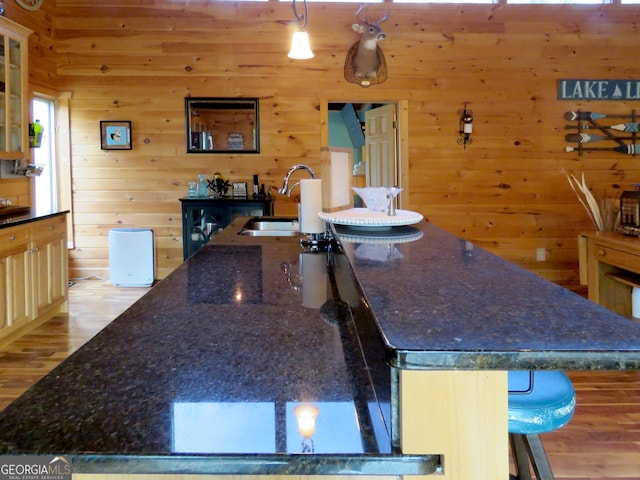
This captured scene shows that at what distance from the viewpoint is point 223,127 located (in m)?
5.16

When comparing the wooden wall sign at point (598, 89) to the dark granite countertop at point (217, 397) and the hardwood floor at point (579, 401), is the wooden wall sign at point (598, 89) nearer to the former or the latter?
the hardwood floor at point (579, 401)

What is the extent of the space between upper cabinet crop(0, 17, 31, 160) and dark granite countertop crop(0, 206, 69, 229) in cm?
42

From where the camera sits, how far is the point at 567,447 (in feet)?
6.88

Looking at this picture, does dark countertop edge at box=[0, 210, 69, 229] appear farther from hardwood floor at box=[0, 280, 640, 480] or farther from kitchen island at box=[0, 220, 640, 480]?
kitchen island at box=[0, 220, 640, 480]

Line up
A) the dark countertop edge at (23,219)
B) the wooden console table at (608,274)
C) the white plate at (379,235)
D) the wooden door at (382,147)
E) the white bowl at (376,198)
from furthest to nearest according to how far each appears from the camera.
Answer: the wooden door at (382,147) → the wooden console table at (608,274) → the dark countertop edge at (23,219) → the white bowl at (376,198) → the white plate at (379,235)

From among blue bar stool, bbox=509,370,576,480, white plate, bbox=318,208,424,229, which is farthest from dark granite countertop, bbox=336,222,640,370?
white plate, bbox=318,208,424,229

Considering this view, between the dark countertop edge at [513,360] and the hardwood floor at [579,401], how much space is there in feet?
5.16

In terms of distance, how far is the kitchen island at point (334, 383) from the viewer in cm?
62

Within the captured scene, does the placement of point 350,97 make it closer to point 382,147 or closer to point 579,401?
point 382,147

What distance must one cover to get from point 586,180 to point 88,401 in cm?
553

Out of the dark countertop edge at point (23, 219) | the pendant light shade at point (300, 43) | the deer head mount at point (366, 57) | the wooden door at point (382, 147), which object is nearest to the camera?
the dark countertop edge at point (23, 219)

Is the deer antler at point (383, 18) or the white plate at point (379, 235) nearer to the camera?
the white plate at point (379, 235)

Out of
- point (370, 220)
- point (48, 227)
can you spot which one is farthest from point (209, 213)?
point (370, 220)

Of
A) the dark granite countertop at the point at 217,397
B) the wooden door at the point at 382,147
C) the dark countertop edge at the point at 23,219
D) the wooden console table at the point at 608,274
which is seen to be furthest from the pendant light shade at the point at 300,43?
the dark granite countertop at the point at 217,397
